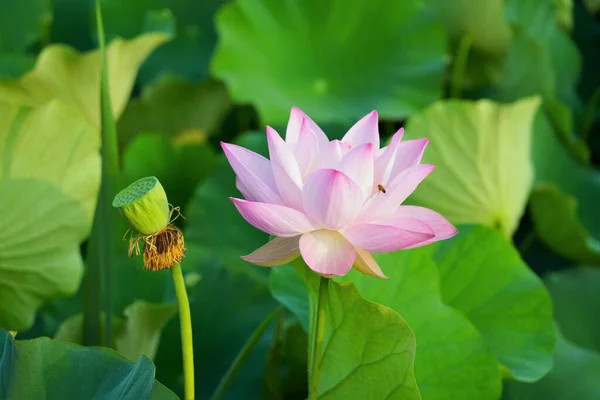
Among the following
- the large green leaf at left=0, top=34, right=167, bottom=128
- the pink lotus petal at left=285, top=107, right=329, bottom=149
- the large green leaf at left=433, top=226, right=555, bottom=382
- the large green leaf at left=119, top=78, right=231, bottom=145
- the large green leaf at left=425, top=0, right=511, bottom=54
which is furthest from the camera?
the large green leaf at left=425, top=0, right=511, bottom=54

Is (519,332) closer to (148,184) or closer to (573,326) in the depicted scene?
(573,326)

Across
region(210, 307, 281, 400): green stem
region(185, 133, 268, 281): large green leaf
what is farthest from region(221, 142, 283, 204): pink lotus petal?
region(185, 133, 268, 281): large green leaf

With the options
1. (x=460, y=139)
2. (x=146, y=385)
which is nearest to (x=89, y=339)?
(x=146, y=385)

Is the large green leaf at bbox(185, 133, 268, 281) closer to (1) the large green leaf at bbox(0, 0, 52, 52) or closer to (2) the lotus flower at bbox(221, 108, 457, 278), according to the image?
(1) the large green leaf at bbox(0, 0, 52, 52)

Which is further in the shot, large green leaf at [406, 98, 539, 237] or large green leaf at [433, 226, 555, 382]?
large green leaf at [406, 98, 539, 237]

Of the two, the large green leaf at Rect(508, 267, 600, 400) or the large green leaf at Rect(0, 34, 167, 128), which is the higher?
the large green leaf at Rect(0, 34, 167, 128)

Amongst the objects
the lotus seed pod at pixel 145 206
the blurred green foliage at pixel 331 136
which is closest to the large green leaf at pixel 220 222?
the blurred green foliage at pixel 331 136

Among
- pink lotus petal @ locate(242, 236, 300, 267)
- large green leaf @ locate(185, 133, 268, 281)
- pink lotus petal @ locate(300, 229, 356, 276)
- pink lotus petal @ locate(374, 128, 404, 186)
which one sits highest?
pink lotus petal @ locate(374, 128, 404, 186)

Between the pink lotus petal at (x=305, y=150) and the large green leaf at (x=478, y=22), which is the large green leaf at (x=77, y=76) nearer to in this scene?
the pink lotus petal at (x=305, y=150)
